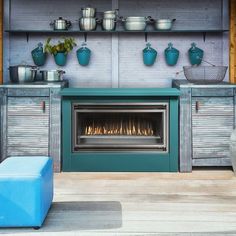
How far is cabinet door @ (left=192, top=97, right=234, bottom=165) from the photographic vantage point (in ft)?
20.1

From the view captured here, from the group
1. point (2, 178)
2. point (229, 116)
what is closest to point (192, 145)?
point (229, 116)

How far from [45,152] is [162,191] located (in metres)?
1.57

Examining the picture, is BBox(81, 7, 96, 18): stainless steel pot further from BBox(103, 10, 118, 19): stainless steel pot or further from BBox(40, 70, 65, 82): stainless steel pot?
BBox(40, 70, 65, 82): stainless steel pot

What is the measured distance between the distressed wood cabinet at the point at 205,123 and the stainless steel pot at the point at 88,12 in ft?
4.63

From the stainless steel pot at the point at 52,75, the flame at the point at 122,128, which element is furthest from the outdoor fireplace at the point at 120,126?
the stainless steel pot at the point at 52,75

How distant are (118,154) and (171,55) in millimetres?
1460

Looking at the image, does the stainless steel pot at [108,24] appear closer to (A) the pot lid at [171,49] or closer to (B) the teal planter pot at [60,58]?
(B) the teal planter pot at [60,58]

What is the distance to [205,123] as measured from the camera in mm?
6133

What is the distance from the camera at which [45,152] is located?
6152 mm

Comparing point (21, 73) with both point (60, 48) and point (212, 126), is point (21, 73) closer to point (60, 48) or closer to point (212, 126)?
point (60, 48)

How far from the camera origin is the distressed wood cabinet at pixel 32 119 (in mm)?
6121

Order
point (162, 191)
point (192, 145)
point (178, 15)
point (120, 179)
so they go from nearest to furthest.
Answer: point (162, 191)
point (120, 179)
point (192, 145)
point (178, 15)

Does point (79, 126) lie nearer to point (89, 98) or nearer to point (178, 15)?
point (89, 98)

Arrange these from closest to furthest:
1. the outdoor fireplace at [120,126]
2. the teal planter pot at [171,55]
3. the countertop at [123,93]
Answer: the countertop at [123,93] → the outdoor fireplace at [120,126] → the teal planter pot at [171,55]
